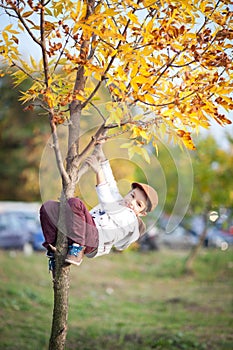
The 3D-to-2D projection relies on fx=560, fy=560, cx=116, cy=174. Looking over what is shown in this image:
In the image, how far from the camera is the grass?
209 inches

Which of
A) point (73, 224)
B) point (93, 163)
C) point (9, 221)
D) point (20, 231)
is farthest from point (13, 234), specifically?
point (73, 224)

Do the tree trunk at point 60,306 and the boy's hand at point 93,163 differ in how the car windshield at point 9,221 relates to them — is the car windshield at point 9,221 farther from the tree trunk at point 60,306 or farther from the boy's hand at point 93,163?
the boy's hand at point 93,163

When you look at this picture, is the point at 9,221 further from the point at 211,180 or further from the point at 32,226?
the point at 211,180

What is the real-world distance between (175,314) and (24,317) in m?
1.97

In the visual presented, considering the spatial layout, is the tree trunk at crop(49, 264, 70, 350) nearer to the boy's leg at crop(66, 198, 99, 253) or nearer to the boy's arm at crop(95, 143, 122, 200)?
the boy's leg at crop(66, 198, 99, 253)

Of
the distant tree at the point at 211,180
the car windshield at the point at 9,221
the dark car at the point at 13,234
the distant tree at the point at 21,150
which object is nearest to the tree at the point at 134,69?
the distant tree at the point at 211,180

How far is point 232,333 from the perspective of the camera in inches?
228

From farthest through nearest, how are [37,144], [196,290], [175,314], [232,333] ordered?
[37,144]
[196,290]
[175,314]
[232,333]

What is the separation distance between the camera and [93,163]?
121 inches

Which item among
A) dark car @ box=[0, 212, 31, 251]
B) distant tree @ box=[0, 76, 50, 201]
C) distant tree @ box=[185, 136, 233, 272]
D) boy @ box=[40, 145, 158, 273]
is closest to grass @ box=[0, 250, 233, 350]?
dark car @ box=[0, 212, 31, 251]

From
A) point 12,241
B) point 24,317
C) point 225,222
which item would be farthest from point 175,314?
point 12,241

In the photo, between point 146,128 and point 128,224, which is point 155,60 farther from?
point 128,224

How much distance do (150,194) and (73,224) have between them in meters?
0.57

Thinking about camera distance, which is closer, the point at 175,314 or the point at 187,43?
the point at 187,43
